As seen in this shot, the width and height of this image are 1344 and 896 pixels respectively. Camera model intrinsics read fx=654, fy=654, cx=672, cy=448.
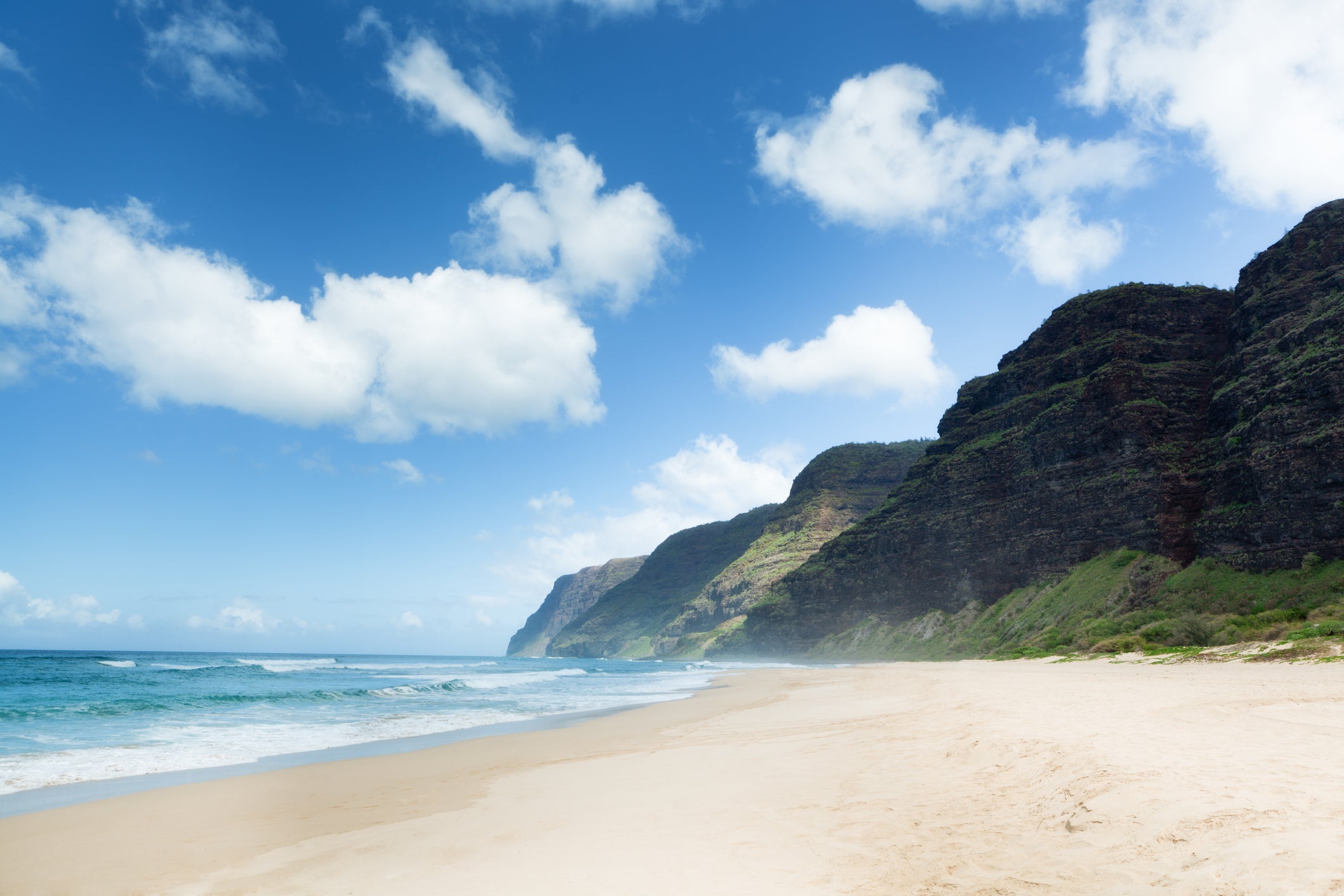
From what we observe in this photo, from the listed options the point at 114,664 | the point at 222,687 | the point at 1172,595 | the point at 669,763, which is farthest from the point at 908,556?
the point at 114,664

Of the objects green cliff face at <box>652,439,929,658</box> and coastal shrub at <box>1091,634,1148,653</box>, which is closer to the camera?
coastal shrub at <box>1091,634,1148,653</box>

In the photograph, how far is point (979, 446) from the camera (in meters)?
71.1

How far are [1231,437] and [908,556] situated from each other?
1449 inches

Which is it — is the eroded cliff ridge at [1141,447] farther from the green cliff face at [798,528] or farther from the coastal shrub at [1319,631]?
the green cliff face at [798,528]

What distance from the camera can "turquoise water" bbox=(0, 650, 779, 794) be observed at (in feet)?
47.7

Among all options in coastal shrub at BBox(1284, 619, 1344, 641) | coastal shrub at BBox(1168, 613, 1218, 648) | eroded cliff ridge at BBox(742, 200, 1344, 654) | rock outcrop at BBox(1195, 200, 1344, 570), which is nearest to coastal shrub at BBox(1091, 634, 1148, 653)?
coastal shrub at BBox(1168, 613, 1218, 648)

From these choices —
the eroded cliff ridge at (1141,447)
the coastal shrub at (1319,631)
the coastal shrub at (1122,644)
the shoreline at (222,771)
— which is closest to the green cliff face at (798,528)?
the eroded cliff ridge at (1141,447)

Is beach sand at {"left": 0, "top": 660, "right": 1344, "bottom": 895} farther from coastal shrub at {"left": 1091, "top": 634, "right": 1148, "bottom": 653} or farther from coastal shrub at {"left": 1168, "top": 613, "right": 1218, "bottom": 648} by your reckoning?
coastal shrub at {"left": 1091, "top": 634, "right": 1148, "bottom": 653}

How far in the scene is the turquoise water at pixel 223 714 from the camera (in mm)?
14539

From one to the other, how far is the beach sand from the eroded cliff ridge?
112 ft

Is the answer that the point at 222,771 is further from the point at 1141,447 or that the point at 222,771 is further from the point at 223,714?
the point at 1141,447

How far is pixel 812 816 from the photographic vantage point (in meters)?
7.15

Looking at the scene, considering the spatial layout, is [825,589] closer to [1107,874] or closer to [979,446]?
[979,446]

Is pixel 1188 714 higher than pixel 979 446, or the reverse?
pixel 979 446
